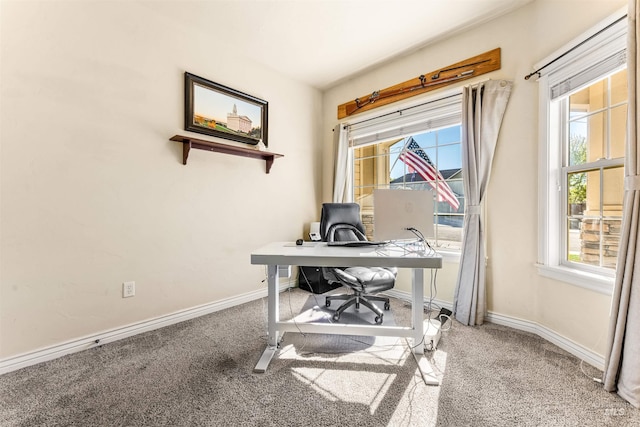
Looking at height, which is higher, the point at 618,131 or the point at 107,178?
the point at 618,131

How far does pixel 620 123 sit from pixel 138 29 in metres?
3.53

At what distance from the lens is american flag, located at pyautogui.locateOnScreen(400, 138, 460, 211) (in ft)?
9.05

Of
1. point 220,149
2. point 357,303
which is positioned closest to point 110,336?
point 220,149

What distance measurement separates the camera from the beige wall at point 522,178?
1841mm

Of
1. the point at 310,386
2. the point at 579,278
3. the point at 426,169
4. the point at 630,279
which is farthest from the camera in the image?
the point at 426,169

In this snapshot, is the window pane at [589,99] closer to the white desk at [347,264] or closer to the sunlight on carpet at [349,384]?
the white desk at [347,264]

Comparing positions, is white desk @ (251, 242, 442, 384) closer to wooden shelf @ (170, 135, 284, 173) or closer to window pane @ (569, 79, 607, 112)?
wooden shelf @ (170, 135, 284, 173)

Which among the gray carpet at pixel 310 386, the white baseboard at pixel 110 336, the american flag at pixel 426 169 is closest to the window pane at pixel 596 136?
the american flag at pixel 426 169

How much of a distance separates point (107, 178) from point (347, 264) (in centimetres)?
191

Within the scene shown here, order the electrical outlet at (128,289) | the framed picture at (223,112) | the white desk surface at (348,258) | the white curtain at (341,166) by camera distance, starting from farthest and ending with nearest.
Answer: the white curtain at (341,166) → the framed picture at (223,112) → the electrical outlet at (128,289) → the white desk surface at (348,258)

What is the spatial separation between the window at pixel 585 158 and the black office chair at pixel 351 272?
1271 mm

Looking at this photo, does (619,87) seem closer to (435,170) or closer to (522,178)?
(522,178)

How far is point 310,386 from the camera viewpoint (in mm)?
1479

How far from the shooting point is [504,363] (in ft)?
5.50
